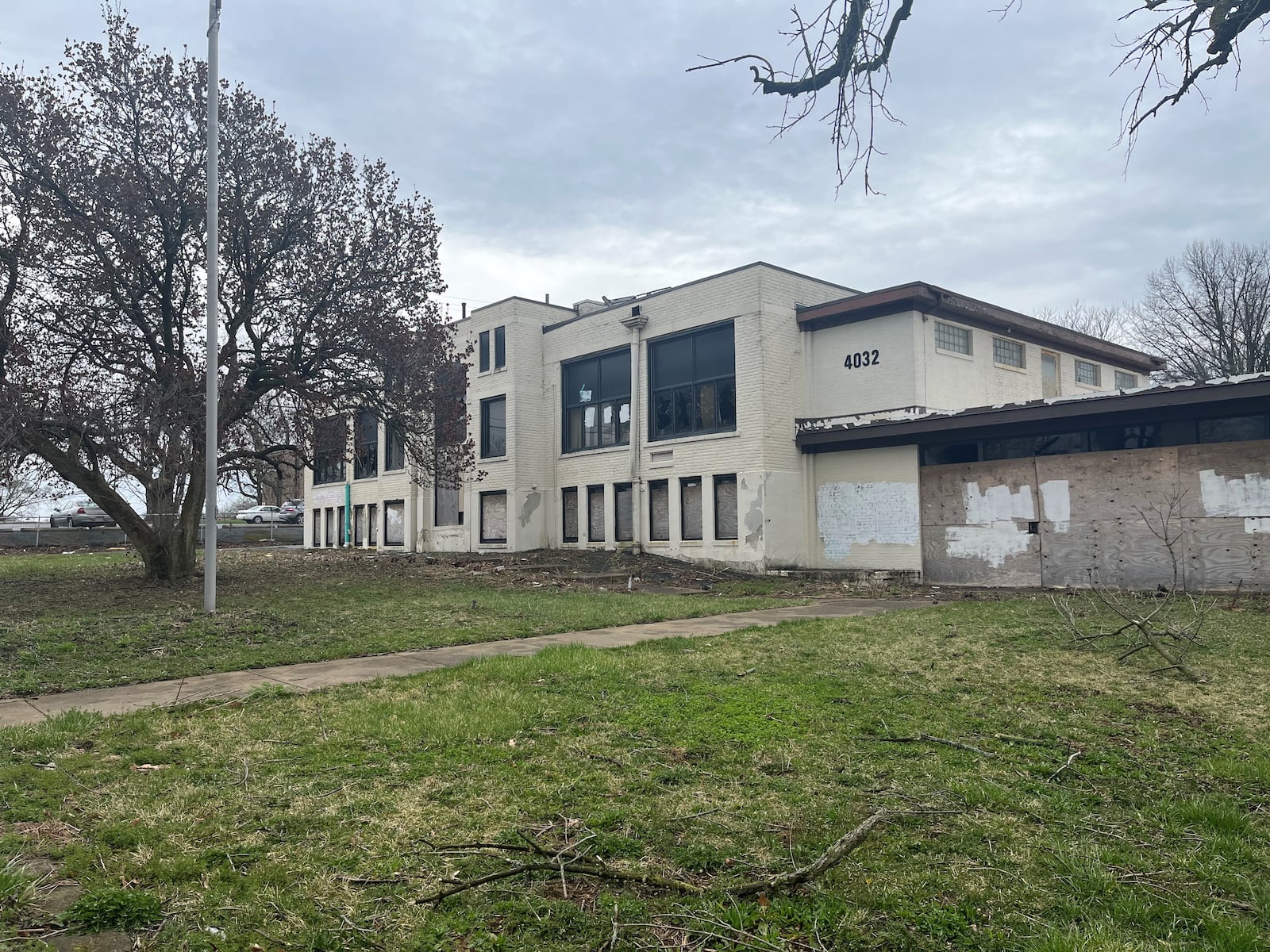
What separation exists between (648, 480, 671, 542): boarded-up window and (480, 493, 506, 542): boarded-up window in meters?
5.94

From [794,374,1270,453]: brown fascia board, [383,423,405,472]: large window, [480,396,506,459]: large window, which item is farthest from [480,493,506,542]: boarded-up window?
[794,374,1270,453]: brown fascia board

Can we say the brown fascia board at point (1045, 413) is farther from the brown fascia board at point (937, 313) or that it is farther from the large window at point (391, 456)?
the large window at point (391, 456)

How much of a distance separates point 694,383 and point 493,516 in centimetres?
919

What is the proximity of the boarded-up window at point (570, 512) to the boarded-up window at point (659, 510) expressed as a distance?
3.51 meters

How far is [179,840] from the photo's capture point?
4.16 metres

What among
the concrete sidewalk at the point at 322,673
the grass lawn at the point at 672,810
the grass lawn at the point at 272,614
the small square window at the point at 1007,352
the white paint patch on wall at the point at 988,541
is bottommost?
the grass lawn at the point at 672,810

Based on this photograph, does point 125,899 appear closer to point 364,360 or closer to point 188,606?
point 188,606

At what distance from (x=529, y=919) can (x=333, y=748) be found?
2841mm

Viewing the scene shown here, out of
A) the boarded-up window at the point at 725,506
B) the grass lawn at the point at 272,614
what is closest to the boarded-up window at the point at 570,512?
the grass lawn at the point at 272,614

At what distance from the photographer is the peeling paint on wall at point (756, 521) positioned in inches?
902

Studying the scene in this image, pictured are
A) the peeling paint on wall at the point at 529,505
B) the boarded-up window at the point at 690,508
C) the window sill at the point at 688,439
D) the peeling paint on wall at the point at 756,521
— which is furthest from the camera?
the peeling paint on wall at the point at 529,505

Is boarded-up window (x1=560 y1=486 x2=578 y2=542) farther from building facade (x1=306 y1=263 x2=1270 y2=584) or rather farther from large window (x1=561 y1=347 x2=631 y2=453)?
large window (x1=561 y1=347 x2=631 y2=453)

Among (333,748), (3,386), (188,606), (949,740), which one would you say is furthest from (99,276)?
(949,740)

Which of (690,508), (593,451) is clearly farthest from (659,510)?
(593,451)
